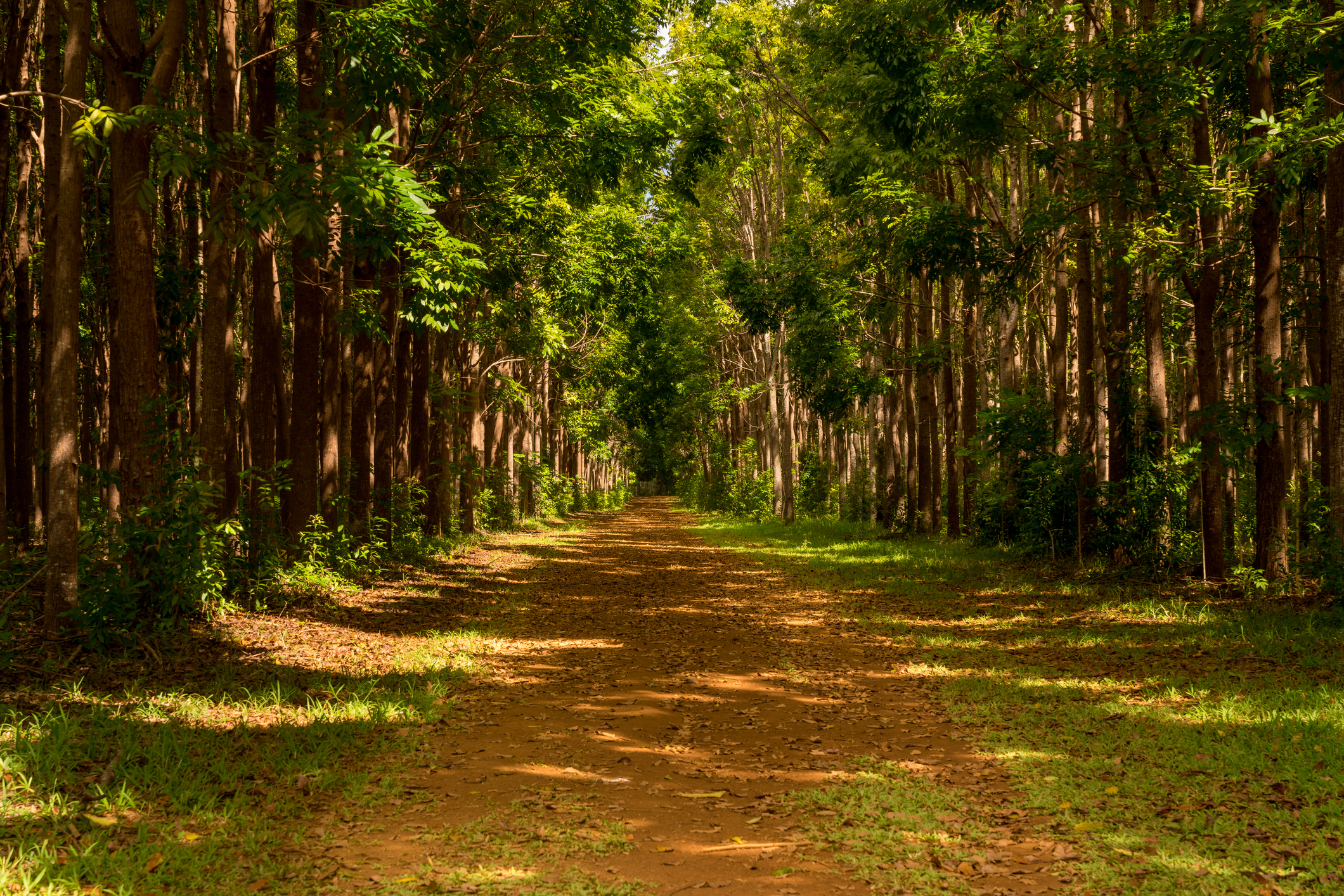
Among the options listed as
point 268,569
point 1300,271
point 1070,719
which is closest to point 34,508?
point 268,569

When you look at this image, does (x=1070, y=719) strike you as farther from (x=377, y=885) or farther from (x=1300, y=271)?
(x=1300, y=271)

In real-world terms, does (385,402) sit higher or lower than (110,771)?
higher

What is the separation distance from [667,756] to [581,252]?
15.9 m

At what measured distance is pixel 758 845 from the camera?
4.81 m

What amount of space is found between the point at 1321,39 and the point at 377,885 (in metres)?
11.9

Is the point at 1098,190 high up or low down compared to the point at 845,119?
down

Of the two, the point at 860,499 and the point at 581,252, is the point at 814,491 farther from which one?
the point at 581,252

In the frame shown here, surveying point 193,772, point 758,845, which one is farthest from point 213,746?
point 758,845

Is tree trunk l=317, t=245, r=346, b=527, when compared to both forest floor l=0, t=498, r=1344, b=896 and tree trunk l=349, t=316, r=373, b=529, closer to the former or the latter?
tree trunk l=349, t=316, r=373, b=529

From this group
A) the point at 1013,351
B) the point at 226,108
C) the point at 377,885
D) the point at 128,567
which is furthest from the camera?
the point at 1013,351

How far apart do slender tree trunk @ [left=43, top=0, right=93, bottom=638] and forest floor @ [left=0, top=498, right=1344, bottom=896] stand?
79cm

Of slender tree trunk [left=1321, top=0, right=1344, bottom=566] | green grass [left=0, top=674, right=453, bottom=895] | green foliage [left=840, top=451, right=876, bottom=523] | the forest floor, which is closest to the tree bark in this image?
green foliage [left=840, top=451, right=876, bottom=523]

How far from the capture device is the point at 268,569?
1190 centimetres

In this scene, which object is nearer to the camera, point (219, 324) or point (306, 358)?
point (219, 324)
